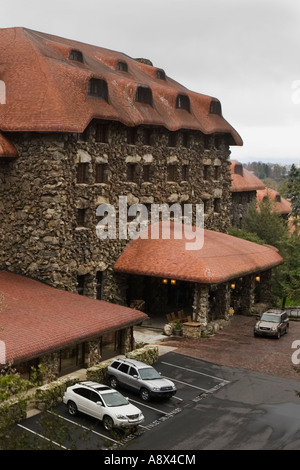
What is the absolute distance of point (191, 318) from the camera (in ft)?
147

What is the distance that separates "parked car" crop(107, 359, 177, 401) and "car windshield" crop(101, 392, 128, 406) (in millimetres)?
3021

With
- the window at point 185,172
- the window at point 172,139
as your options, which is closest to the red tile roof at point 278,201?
the window at point 185,172

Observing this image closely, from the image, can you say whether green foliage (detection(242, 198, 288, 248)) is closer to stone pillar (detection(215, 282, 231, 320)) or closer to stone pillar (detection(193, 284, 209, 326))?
stone pillar (detection(215, 282, 231, 320))

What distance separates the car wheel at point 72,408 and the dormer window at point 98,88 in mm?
20412

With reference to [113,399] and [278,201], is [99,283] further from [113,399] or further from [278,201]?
[278,201]

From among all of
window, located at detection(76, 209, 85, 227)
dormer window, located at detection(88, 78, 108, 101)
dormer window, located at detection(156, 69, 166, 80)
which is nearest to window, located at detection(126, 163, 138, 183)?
dormer window, located at detection(88, 78, 108, 101)

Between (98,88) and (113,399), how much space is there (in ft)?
70.5

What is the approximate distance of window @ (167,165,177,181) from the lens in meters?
51.9

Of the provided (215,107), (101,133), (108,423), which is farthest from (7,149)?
(215,107)

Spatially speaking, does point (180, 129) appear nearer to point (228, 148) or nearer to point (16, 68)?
point (228, 148)

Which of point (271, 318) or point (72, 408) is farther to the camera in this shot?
point (271, 318)

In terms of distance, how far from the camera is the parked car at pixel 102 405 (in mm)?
26753

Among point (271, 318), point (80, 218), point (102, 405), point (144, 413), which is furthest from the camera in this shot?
point (271, 318)

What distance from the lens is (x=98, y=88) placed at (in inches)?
1649
